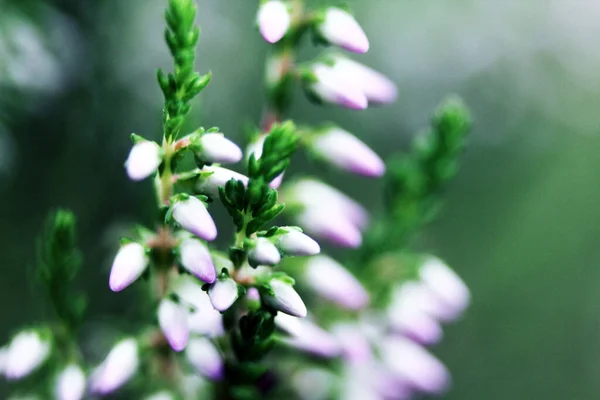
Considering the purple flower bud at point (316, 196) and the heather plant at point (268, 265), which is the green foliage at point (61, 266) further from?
the purple flower bud at point (316, 196)

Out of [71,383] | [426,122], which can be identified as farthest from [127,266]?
[426,122]

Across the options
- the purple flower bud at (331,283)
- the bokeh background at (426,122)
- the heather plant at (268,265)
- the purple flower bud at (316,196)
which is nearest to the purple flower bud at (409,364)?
the heather plant at (268,265)

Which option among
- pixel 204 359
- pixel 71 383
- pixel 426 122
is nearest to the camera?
pixel 204 359

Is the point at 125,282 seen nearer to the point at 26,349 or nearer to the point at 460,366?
the point at 26,349

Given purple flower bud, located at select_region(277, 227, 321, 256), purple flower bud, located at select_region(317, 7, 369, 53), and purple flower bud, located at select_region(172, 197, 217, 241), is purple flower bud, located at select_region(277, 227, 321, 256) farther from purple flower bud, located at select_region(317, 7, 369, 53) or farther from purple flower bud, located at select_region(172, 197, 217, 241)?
purple flower bud, located at select_region(317, 7, 369, 53)

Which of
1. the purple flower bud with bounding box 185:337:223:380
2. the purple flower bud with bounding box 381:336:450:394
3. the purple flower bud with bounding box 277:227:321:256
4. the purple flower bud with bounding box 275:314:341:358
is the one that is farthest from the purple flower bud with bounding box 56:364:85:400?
the purple flower bud with bounding box 381:336:450:394

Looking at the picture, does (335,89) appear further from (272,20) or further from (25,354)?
(25,354)
